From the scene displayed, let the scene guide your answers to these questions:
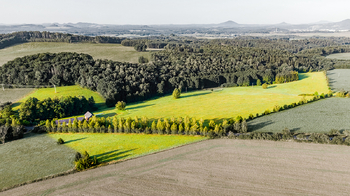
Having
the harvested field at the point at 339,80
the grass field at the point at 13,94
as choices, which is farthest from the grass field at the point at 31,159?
the harvested field at the point at 339,80

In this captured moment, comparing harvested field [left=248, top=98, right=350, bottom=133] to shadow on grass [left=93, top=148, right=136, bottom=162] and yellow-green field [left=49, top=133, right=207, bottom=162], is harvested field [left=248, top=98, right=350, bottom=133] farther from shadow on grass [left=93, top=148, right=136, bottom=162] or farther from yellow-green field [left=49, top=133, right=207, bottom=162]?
shadow on grass [left=93, top=148, right=136, bottom=162]

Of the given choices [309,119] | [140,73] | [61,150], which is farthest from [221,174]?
[140,73]

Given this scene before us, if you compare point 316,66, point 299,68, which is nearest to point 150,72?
point 299,68

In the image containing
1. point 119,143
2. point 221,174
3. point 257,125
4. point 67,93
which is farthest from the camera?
point 67,93

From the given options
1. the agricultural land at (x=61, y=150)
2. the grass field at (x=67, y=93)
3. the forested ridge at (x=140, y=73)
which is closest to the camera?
the agricultural land at (x=61, y=150)

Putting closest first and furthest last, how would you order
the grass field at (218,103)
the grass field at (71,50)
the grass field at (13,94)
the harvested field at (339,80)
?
the grass field at (218,103), the grass field at (13,94), the harvested field at (339,80), the grass field at (71,50)

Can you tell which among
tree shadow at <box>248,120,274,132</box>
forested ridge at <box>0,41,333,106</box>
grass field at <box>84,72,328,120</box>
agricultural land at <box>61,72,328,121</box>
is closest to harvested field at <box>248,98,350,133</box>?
tree shadow at <box>248,120,274,132</box>

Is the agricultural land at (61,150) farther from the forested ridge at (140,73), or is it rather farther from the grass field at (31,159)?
the forested ridge at (140,73)

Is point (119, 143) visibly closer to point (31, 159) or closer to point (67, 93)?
point (31, 159)
